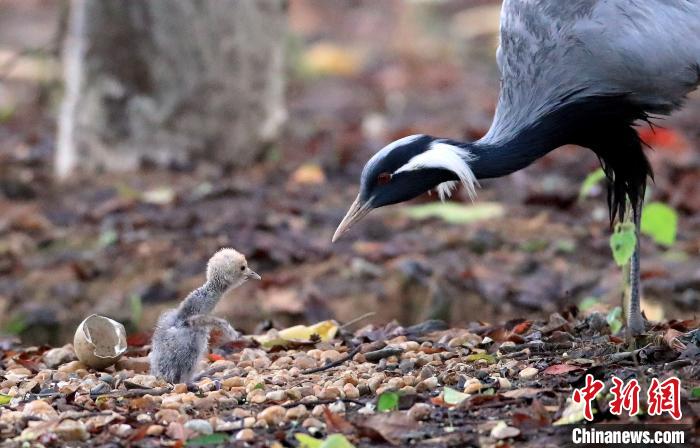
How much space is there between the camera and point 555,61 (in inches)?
226

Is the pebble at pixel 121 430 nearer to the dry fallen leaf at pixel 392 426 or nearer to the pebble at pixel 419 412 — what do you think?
the dry fallen leaf at pixel 392 426

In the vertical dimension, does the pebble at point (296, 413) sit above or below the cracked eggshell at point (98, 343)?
below

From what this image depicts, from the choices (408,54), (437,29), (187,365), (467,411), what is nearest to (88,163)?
(187,365)

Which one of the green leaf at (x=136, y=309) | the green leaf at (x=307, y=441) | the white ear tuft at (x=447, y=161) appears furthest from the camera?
the green leaf at (x=136, y=309)

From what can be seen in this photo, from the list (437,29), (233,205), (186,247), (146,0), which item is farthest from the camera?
(437,29)

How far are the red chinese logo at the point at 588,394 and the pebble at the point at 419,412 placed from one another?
1.89 feet

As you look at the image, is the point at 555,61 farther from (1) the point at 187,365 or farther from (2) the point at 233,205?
(2) the point at 233,205

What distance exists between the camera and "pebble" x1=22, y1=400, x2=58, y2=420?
475 cm

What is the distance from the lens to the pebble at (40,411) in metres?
4.75

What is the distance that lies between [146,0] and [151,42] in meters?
0.37

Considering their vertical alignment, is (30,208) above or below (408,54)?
below

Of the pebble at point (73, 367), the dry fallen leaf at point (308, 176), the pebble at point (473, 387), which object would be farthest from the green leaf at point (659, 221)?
the dry fallen leaf at point (308, 176)

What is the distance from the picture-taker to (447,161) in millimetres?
5566

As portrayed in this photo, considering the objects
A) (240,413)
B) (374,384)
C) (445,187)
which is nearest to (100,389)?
(240,413)
